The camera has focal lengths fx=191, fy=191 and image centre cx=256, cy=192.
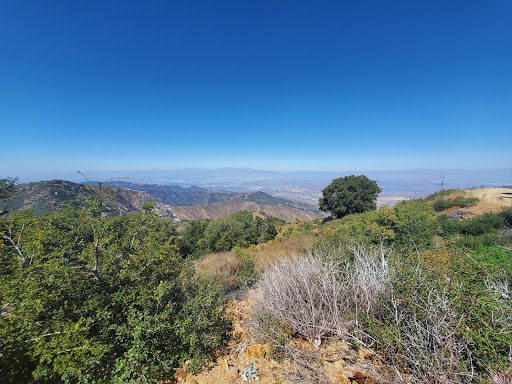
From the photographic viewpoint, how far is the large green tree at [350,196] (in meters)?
29.0

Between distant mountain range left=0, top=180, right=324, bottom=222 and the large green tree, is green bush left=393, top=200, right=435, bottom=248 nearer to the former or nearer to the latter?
distant mountain range left=0, top=180, right=324, bottom=222

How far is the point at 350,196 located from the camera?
29.0 meters

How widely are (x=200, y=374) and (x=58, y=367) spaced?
2.14 meters

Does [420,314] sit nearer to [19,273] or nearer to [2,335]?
[2,335]

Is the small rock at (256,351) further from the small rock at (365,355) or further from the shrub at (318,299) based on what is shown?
the small rock at (365,355)

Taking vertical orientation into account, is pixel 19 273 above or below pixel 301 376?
above

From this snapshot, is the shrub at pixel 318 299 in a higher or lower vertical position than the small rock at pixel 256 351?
higher

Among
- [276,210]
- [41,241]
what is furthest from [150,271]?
[276,210]

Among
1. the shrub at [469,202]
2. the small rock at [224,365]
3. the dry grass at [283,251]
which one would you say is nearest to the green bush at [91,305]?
the small rock at [224,365]

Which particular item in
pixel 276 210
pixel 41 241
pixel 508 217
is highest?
pixel 41 241

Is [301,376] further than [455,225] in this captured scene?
No

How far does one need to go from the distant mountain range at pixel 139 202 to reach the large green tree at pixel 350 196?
6.75 meters

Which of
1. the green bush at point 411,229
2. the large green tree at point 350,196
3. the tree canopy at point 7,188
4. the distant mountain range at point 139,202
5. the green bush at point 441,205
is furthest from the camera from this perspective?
the large green tree at point 350,196

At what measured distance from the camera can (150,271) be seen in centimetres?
396
